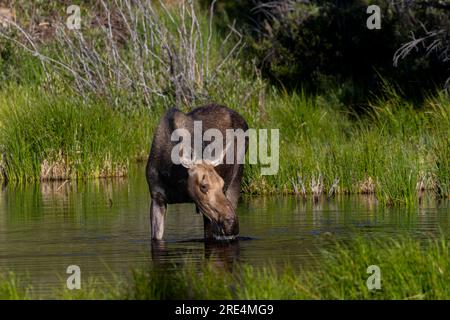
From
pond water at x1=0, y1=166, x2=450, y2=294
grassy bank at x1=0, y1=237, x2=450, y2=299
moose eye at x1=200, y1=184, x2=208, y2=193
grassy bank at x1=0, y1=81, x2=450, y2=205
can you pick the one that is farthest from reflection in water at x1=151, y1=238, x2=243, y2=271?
grassy bank at x1=0, y1=81, x2=450, y2=205

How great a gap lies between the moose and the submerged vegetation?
242 cm

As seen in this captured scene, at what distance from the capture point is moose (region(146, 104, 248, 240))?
12.8 metres

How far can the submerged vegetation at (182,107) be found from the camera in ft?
55.6

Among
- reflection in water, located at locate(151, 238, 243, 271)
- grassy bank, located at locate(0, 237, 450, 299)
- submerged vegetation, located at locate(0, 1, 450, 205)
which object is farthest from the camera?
submerged vegetation, located at locate(0, 1, 450, 205)

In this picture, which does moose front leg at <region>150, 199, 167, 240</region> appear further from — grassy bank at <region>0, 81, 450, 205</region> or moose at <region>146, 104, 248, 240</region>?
grassy bank at <region>0, 81, 450, 205</region>

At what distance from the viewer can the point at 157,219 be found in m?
13.5

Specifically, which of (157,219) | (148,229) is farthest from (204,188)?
(148,229)

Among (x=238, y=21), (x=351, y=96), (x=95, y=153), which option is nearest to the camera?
(x=95, y=153)

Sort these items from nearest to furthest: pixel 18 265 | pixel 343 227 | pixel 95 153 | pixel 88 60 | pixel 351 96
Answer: pixel 18 265, pixel 343 227, pixel 95 153, pixel 88 60, pixel 351 96

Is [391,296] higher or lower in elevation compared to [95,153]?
lower

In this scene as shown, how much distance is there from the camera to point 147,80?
2417 centimetres

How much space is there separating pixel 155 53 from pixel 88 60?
63.3 inches

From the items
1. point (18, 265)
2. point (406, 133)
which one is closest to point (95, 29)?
point (406, 133)
